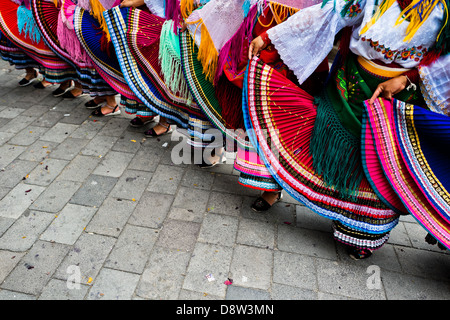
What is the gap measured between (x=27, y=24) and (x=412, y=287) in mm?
3728

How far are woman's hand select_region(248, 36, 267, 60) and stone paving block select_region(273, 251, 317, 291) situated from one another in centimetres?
116

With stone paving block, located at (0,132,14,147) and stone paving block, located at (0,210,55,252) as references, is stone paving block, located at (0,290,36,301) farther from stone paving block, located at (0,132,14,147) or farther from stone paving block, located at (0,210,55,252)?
stone paving block, located at (0,132,14,147)

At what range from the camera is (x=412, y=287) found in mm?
1835

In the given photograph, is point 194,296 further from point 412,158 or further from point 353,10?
point 353,10

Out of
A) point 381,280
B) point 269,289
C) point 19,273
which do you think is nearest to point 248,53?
point 269,289

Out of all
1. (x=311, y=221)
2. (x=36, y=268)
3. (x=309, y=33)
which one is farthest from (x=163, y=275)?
(x=309, y=33)

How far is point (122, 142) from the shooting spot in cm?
296

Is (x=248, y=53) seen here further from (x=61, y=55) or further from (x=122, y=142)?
(x=61, y=55)

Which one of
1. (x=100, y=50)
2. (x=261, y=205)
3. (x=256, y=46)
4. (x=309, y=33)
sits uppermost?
(x=309, y=33)

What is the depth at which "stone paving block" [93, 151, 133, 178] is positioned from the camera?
2555mm

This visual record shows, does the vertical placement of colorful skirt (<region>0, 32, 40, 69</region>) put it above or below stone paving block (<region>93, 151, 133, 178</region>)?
above

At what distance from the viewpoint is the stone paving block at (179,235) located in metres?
1.97

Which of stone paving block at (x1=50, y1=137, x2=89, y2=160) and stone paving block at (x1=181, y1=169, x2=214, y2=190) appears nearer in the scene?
stone paving block at (x1=181, y1=169, x2=214, y2=190)

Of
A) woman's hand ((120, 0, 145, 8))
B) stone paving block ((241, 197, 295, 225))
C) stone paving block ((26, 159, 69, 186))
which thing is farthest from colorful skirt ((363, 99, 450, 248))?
stone paving block ((26, 159, 69, 186))
